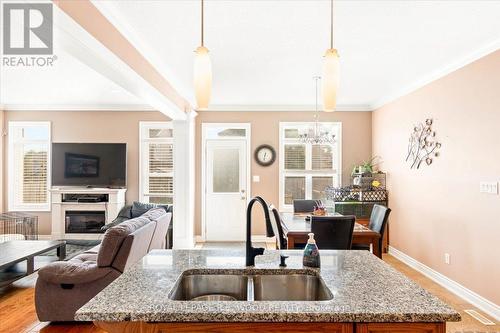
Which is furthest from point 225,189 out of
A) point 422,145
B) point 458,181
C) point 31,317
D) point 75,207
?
point 458,181

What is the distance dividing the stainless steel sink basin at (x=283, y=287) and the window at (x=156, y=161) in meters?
5.01

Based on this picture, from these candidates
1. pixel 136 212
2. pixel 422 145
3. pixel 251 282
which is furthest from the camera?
pixel 136 212

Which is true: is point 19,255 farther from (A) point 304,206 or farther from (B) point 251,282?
(A) point 304,206

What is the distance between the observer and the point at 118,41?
106 inches

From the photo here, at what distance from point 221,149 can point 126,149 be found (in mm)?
1827

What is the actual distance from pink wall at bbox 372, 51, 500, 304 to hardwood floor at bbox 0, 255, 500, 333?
0.85 feet

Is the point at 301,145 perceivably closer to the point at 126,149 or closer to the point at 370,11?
the point at 126,149

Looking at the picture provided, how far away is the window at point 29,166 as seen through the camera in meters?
6.28

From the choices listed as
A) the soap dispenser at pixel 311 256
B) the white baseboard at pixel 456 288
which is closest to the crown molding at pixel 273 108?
the white baseboard at pixel 456 288

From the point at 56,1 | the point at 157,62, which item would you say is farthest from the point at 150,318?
the point at 157,62

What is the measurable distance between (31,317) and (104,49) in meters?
2.57

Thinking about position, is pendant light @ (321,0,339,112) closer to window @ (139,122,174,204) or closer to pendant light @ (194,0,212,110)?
pendant light @ (194,0,212,110)

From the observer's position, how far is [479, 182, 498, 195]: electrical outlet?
3.09 metres

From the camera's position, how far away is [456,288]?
3652 millimetres
